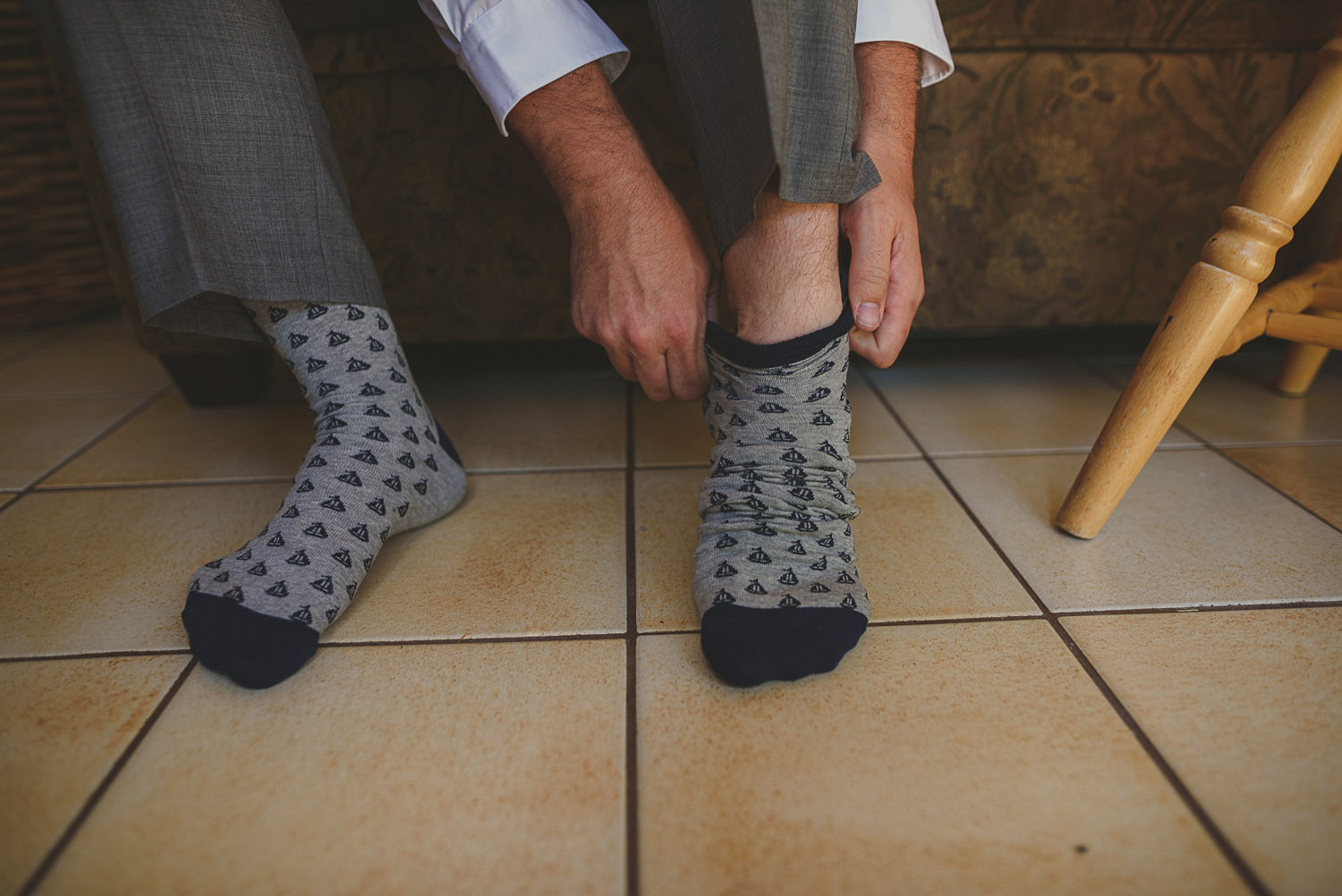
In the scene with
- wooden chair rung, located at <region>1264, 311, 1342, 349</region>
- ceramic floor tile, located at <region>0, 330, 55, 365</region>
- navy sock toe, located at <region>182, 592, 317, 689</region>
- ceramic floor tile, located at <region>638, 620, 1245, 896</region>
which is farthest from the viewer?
ceramic floor tile, located at <region>0, 330, 55, 365</region>

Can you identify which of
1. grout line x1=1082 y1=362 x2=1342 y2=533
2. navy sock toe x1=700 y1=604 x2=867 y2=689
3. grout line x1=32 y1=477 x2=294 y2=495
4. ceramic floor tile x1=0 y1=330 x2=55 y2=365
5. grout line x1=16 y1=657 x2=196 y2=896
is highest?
navy sock toe x1=700 y1=604 x2=867 y2=689

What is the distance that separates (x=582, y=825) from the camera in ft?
1.29

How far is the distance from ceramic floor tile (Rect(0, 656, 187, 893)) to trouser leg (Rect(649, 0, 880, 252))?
488 mm

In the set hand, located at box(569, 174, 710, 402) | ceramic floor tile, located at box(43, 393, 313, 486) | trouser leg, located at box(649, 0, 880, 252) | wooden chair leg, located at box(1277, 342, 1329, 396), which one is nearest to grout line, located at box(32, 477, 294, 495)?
ceramic floor tile, located at box(43, 393, 313, 486)

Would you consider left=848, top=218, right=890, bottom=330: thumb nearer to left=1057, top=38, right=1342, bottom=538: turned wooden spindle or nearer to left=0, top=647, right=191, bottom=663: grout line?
left=1057, top=38, right=1342, bottom=538: turned wooden spindle

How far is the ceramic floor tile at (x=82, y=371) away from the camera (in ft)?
3.44

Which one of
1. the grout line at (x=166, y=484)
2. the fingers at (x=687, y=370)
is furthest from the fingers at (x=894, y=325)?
the grout line at (x=166, y=484)

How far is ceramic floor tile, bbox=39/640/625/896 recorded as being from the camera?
372mm

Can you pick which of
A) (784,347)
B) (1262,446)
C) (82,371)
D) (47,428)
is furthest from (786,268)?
(82,371)

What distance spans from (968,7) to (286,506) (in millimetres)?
785

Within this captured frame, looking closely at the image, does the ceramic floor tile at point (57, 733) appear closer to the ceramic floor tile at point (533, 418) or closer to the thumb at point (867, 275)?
the ceramic floor tile at point (533, 418)

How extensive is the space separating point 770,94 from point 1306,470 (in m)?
0.68

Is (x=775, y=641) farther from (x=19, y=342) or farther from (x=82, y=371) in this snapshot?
(x=19, y=342)

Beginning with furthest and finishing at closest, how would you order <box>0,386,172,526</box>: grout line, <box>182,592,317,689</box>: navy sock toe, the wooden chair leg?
the wooden chair leg, <box>0,386,172,526</box>: grout line, <box>182,592,317,689</box>: navy sock toe
